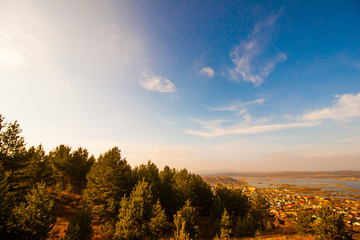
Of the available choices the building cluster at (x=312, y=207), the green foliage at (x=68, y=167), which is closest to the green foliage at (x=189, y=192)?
the building cluster at (x=312, y=207)

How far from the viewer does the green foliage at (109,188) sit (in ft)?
83.4

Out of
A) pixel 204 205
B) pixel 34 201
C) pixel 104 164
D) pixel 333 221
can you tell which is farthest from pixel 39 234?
pixel 204 205

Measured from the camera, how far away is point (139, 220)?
22.5 m

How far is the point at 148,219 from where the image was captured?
23312 mm

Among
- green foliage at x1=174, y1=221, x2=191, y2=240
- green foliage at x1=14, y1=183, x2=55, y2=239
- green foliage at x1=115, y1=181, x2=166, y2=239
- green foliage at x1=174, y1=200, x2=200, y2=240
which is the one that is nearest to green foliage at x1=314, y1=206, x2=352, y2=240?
green foliage at x1=174, y1=200, x2=200, y2=240

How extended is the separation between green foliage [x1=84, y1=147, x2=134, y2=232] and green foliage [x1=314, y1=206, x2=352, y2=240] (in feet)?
120

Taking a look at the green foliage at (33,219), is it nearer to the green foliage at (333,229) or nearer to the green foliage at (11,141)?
the green foliage at (11,141)

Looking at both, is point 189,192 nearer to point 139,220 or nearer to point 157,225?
point 157,225

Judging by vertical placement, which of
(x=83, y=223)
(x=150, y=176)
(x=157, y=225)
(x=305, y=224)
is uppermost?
(x=150, y=176)

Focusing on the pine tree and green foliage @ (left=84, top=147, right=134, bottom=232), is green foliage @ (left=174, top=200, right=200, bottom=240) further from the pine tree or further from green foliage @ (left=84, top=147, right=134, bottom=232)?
green foliage @ (left=84, top=147, right=134, bottom=232)

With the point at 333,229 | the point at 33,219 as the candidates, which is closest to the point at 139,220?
the point at 33,219

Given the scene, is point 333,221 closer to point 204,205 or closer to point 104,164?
point 204,205

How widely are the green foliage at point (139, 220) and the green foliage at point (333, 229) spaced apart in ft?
90.7

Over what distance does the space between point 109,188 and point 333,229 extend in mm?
40310
